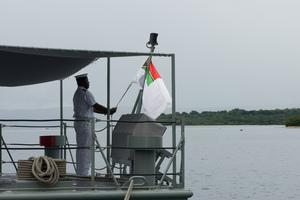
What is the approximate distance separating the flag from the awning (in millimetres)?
607

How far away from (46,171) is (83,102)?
1807mm

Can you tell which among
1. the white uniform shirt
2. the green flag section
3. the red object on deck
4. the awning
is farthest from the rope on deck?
the red object on deck

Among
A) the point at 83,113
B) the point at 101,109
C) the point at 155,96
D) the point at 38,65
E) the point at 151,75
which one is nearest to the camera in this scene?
the point at 155,96

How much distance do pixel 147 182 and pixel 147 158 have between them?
0.34 m

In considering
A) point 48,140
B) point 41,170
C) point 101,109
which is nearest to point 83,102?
point 101,109

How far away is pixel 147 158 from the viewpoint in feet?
26.3

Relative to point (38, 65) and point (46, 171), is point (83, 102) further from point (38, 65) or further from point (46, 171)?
point (46, 171)

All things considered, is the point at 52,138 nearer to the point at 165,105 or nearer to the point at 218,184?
the point at 165,105

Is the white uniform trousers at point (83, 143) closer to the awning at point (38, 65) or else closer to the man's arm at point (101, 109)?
the man's arm at point (101, 109)

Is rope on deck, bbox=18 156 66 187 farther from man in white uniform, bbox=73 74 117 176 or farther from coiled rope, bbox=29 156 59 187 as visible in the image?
man in white uniform, bbox=73 74 117 176

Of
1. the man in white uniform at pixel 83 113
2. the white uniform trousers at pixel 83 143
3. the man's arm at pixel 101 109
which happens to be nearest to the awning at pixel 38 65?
the man in white uniform at pixel 83 113

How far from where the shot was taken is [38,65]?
369 inches

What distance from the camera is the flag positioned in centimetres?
816

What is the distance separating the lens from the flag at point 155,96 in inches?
321
